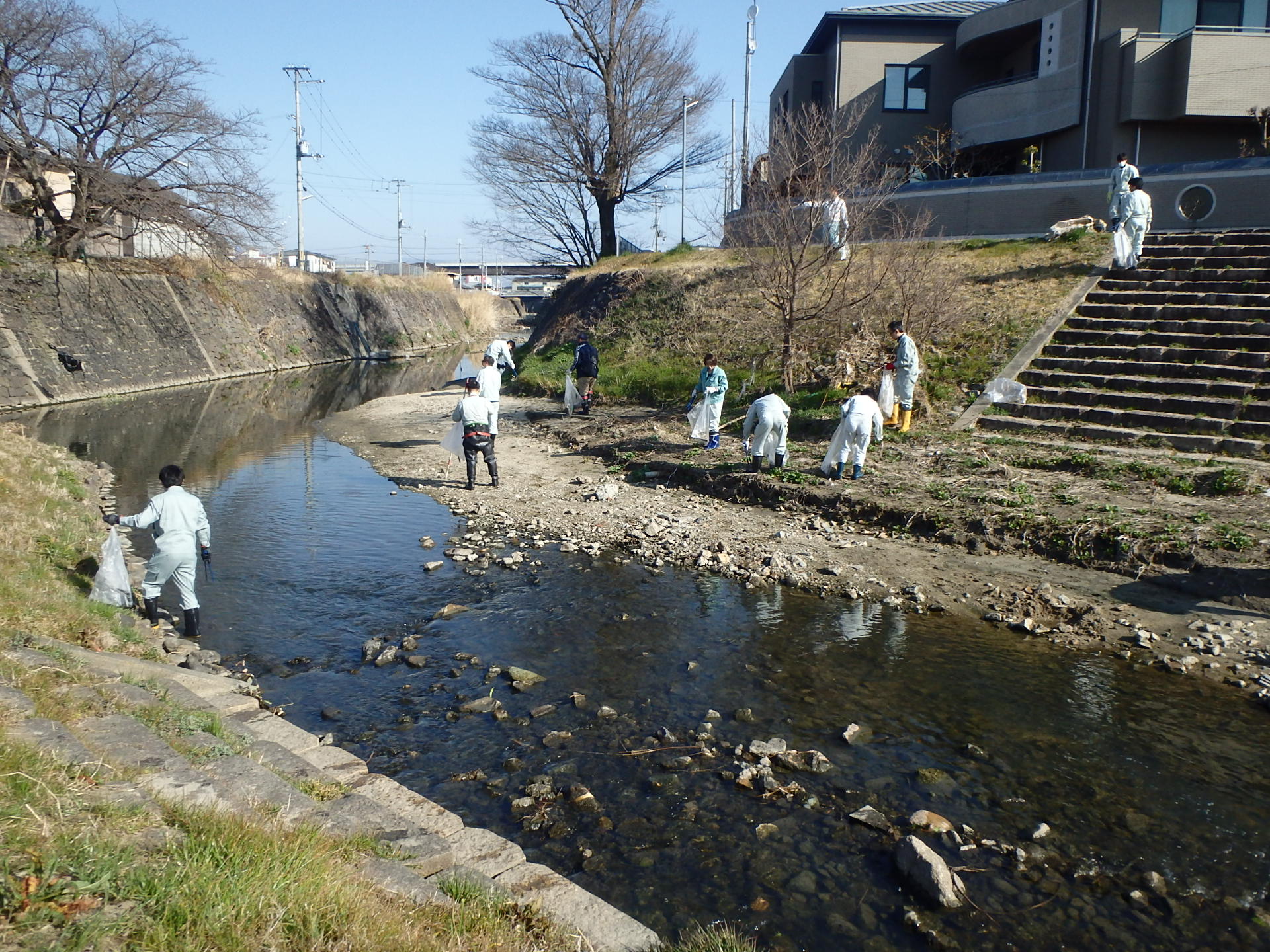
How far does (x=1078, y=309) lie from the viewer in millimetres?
17609

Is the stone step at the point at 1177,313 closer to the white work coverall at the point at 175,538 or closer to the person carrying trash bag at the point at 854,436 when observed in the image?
the person carrying trash bag at the point at 854,436

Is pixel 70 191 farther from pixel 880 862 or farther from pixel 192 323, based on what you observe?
pixel 880 862

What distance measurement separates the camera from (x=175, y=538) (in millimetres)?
8148

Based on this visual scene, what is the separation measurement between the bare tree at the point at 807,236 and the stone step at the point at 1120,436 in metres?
3.88

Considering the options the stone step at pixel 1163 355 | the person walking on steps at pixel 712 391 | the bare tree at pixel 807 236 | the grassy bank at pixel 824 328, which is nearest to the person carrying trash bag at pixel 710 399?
the person walking on steps at pixel 712 391

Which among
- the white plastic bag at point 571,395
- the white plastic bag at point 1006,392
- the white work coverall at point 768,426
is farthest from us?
the white plastic bag at point 571,395

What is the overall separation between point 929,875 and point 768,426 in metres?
8.54

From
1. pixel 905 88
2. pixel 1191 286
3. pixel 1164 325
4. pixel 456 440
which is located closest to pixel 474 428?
pixel 456 440

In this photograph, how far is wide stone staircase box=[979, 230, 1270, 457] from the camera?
43.5ft

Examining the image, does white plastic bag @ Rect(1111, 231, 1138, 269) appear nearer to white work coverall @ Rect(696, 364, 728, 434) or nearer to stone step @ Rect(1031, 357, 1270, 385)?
stone step @ Rect(1031, 357, 1270, 385)

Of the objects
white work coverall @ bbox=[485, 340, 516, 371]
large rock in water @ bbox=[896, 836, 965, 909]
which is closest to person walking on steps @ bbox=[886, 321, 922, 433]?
white work coverall @ bbox=[485, 340, 516, 371]

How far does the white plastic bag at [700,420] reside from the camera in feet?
48.7

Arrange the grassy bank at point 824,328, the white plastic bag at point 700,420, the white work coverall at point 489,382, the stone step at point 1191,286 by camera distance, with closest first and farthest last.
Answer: the white plastic bag at point 700,420
the white work coverall at point 489,382
the stone step at point 1191,286
the grassy bank at point 824,328

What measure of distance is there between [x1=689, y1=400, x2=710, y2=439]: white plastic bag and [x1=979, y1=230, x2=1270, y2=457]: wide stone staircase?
181 inches
